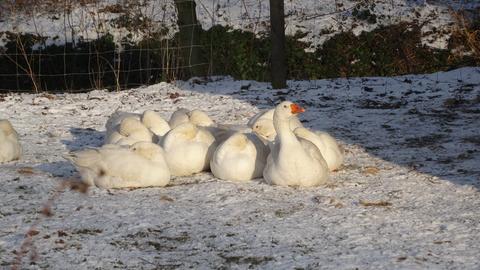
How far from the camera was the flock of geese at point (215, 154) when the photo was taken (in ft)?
23.7

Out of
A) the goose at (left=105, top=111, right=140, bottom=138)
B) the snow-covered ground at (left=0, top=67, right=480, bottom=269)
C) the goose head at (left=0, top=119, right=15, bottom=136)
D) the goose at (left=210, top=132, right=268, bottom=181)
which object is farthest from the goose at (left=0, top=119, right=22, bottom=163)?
the goose at (left=210, top=132, right=268, bottom=181)

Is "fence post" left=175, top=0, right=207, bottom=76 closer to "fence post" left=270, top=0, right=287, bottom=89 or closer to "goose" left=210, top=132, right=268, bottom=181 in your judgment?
"fence post" left=270, top=0, right=287, bottom=89

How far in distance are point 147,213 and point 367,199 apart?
187 centimetres

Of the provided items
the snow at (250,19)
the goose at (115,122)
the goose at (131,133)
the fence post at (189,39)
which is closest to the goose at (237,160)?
the goose at (131,133)

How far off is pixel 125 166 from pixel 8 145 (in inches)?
69.9

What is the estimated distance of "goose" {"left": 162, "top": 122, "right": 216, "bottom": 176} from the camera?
773 cm

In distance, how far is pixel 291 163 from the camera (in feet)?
23.5

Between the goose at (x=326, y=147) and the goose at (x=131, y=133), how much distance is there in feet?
5.02

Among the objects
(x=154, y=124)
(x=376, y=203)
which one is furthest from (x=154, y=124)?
(x=376, y=203)

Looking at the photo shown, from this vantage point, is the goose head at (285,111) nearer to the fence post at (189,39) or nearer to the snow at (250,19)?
the fence post at (189,39)

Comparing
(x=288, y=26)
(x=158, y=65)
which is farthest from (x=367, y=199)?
(x=288, y=26)

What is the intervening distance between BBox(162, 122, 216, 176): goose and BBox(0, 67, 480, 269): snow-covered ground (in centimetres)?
15

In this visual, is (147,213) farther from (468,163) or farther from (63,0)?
(63,0)

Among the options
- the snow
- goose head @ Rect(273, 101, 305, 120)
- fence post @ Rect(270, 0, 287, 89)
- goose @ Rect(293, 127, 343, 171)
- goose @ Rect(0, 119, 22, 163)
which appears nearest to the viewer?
goose head @ Rect(273, 101, 305, 120)
